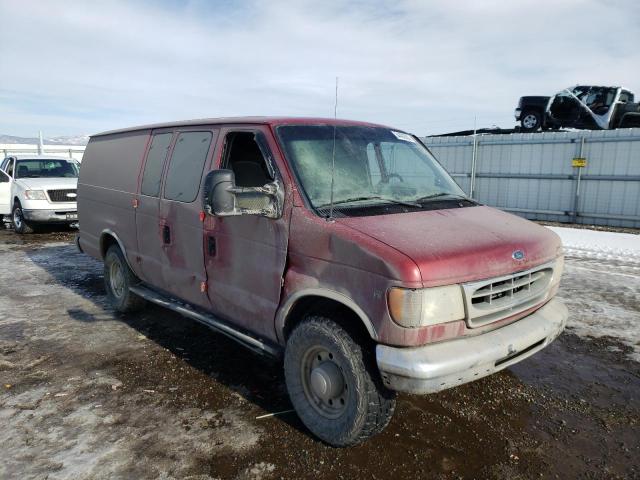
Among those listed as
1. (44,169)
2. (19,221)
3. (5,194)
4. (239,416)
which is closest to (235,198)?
(239,416)

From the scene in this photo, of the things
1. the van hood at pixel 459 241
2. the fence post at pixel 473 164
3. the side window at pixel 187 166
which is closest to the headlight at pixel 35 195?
the side window at pixel 187 166

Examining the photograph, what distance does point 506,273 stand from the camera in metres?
2.83

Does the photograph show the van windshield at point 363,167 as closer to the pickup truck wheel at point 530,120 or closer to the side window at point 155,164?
the side window at point 155,164

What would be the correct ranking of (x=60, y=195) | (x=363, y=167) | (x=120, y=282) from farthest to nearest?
(x=60, y=195) < (x=120, y=282) < (x=363, y=167)

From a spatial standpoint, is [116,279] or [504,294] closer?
[504,294]

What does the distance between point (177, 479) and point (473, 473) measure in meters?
1.70

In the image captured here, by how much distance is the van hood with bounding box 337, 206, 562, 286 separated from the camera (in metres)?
2.59

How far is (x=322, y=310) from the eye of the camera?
3.05 meters

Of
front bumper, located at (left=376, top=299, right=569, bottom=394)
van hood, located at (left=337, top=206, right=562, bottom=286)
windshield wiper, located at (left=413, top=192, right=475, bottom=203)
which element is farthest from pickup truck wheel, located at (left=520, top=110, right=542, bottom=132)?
front bumper, located at (left=376, top=299, right=569, bottom=394)

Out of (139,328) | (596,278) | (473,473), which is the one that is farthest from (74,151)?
(473,473)

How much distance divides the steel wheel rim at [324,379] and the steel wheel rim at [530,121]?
17.8 meters

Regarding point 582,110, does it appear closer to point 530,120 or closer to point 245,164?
point 530,120

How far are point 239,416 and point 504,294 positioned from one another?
6.49 feet

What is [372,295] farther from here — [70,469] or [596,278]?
[596,278]
